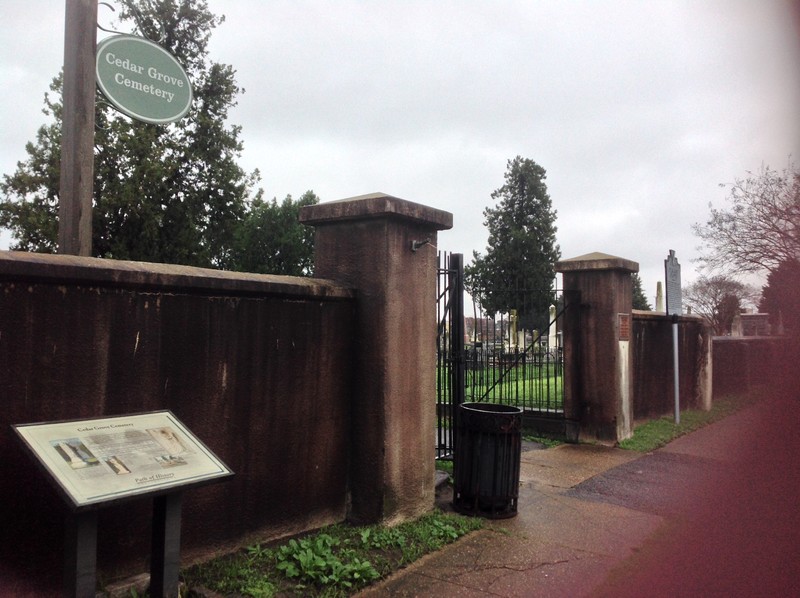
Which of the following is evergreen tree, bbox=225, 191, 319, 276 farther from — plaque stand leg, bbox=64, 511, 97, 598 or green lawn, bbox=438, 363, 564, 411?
plaque stand leg, bbox=64, 511, 97, 598

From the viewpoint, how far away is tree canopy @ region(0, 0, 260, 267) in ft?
76.3

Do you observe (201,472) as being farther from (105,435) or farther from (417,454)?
(417,454)

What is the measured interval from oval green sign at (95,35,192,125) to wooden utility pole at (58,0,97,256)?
0.09 meters

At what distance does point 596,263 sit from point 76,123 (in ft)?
21.2

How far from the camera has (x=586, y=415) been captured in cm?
820

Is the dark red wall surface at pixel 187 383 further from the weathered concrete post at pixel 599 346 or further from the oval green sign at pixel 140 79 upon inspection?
the weathered concrete post at pixel 599 346

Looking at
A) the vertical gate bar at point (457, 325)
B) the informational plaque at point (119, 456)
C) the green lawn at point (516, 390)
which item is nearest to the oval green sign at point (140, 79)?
the informational plaque at point (119, 456)

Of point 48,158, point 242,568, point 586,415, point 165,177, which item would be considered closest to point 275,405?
point 242,568

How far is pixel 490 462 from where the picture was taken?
4.75m

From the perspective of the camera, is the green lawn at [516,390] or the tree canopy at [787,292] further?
the green lawn at [516,390]

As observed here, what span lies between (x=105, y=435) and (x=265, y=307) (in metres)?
1.48

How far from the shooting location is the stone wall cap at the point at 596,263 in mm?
7980

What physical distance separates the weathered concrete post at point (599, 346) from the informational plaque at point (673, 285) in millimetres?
2287

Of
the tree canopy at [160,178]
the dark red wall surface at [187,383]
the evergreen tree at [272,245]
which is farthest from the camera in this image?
the evergreen tree at [272,245]
